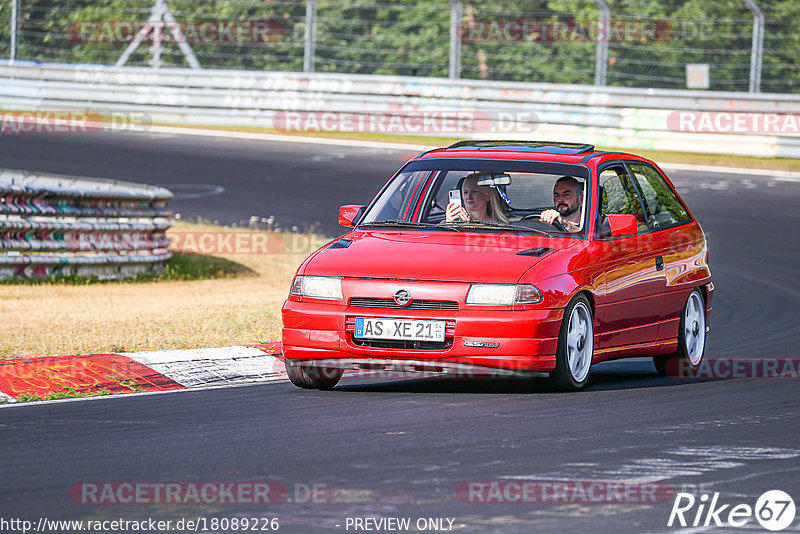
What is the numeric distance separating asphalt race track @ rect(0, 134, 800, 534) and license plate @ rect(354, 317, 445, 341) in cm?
39

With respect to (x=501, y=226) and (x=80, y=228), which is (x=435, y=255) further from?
(x=80, y=228)

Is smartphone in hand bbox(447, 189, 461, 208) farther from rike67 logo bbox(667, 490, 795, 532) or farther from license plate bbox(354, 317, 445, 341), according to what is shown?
rike67 logo bbox(667, 490, 795, 532)

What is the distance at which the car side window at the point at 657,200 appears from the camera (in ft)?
32.6

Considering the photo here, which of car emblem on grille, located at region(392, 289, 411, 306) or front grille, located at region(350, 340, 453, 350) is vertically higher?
car emblem on grille, located at region(392, 289, 411, 306)

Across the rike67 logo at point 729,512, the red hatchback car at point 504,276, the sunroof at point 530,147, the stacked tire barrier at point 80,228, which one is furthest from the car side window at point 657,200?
the stacked tire barrier at point 80,228

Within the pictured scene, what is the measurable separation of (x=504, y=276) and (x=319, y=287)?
45.4 inches

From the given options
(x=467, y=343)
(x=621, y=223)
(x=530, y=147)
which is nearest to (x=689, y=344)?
(x=621, y=223)

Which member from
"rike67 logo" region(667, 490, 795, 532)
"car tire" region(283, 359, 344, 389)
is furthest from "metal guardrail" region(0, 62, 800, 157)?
"rike67 logo" region(667, 490, 795, 532)

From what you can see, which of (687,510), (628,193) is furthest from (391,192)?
(687,510)

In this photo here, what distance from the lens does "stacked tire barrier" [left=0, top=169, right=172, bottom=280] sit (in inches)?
559

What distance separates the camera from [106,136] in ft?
87.6

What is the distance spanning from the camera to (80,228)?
1463 cm

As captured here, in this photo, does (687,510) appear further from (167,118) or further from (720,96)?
(167,118)

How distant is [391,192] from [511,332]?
1.99 metres
